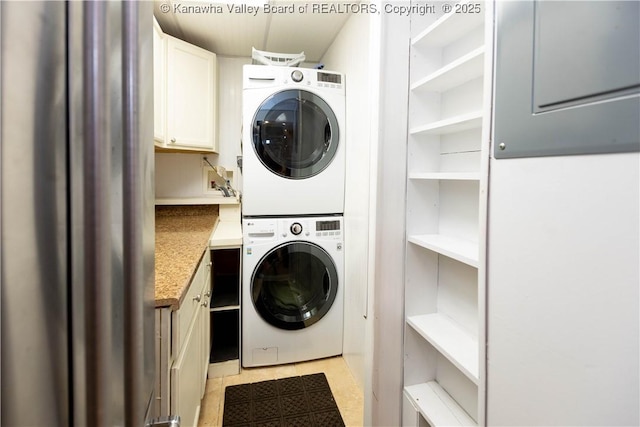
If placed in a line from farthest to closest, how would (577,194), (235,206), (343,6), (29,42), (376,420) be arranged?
(235,206) < (343,6) < (376,420) < (577,194) < (29,42)

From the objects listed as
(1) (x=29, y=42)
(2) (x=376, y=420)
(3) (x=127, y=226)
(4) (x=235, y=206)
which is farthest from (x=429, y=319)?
(4) (x=235, y=206)

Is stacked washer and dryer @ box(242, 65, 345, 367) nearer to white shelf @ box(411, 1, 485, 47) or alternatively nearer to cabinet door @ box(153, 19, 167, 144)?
cabinet door @ box(153, 19, 167, 144)

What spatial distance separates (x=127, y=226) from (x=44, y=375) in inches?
6.0

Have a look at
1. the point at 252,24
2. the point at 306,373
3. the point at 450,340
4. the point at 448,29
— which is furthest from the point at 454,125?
the point at 306,373

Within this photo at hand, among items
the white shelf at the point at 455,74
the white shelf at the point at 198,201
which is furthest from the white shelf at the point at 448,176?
the white shelf at the point at 198,201

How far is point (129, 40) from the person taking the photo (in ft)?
1.13

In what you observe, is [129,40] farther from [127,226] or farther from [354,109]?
[354,109]

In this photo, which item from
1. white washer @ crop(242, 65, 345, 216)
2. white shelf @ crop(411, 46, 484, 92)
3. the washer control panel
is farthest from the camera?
the washer control panel

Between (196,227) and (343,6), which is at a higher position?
(343,6)

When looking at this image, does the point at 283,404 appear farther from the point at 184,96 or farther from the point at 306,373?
the point at 184,96

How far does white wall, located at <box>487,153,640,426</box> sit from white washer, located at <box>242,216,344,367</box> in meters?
1.45

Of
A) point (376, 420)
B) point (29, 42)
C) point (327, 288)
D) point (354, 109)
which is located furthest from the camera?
point (327, 288)

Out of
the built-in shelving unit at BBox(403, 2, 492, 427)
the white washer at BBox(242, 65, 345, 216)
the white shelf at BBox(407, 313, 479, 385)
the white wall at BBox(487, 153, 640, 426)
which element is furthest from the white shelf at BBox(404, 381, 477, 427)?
the white washer at BBox(242, 65, 345, 216)

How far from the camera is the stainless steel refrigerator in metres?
0.27
